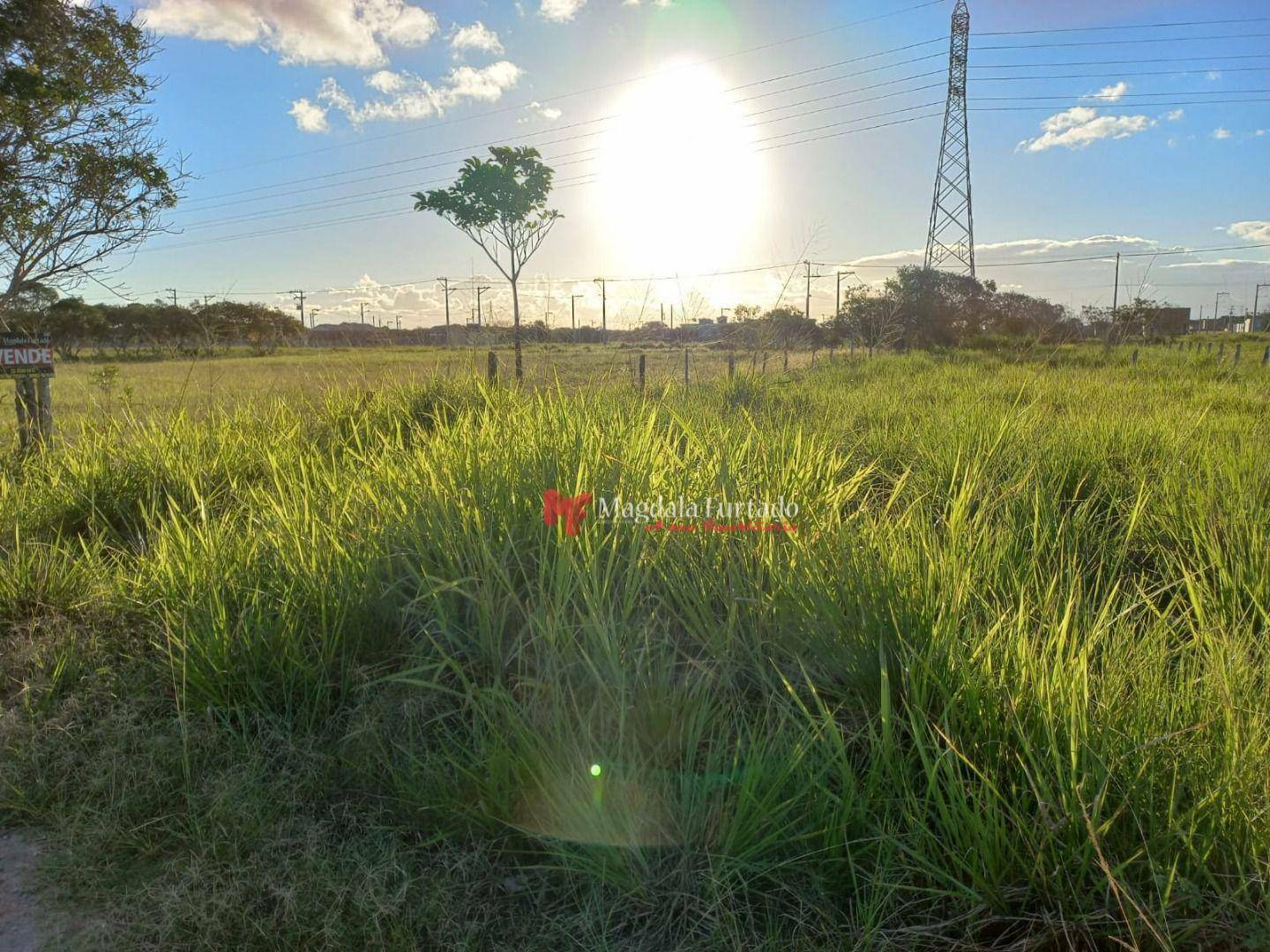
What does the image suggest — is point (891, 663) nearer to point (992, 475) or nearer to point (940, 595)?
point (940, 595)

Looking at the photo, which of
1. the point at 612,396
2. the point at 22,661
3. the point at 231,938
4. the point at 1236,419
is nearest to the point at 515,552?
the point at 231,938

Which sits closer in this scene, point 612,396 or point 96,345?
point 612,396

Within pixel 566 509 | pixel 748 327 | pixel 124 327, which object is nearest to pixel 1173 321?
pixel 748 327

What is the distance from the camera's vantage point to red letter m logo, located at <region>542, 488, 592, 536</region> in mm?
2242

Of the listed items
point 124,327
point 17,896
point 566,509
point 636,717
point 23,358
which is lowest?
point 17,896

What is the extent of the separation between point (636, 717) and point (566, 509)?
2.59 ft

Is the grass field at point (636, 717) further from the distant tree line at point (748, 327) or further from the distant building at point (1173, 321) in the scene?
the distant building at point (1173, 321)

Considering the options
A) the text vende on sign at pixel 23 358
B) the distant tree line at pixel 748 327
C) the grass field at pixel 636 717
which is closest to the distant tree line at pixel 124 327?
the distant tree line at pixel 748 327

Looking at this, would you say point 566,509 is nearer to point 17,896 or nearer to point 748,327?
point 17,896

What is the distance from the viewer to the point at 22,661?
2.47 meters

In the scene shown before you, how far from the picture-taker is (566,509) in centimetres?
230

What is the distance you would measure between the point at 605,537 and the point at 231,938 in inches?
52.4

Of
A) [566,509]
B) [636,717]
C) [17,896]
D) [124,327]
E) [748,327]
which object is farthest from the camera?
[124,327]

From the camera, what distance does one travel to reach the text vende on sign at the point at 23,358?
5.00 m
